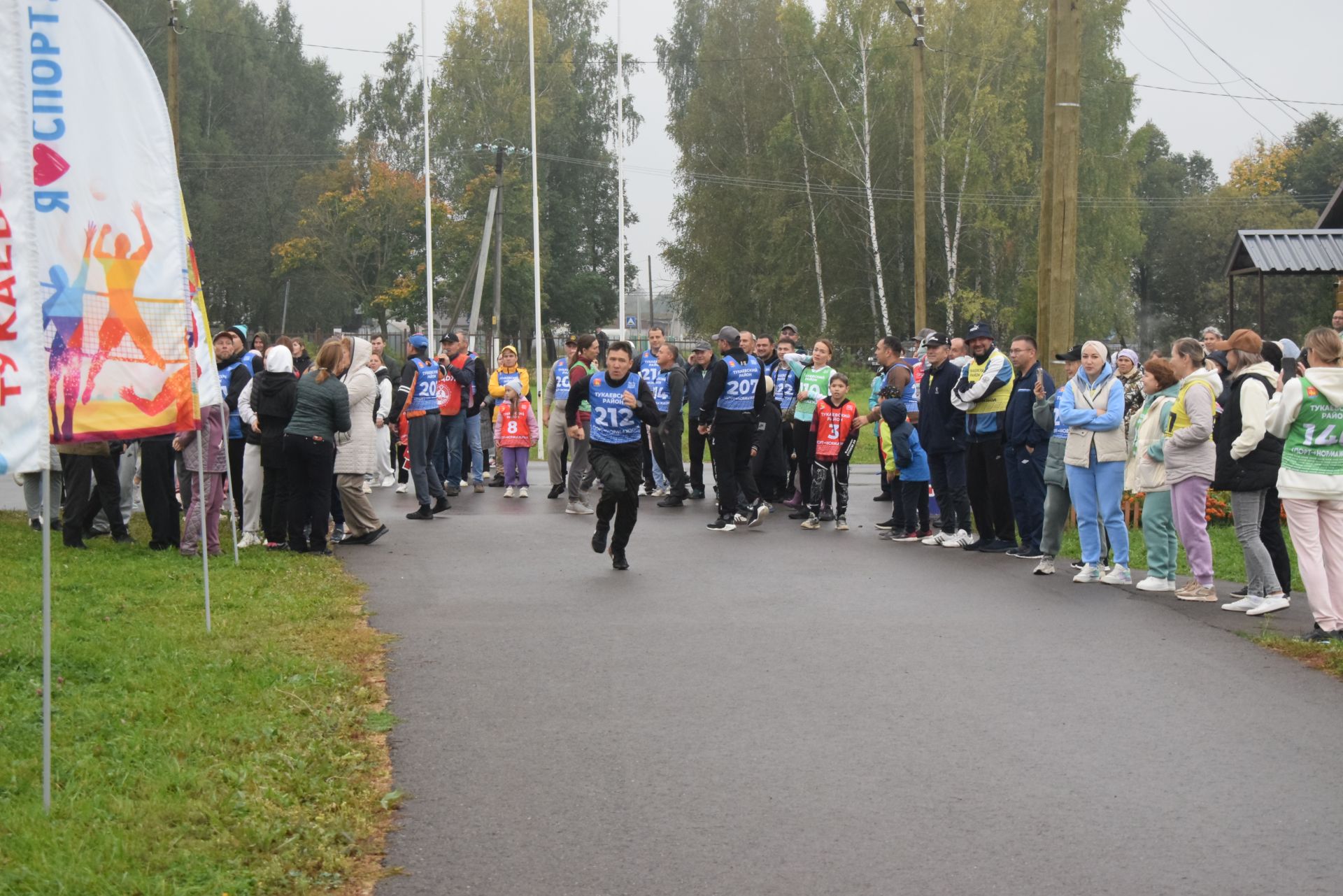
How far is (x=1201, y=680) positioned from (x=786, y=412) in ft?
31.3

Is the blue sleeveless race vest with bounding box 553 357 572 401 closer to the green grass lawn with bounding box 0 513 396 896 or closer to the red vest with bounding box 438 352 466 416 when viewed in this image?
the red vest with bounding box 438 352 466 416

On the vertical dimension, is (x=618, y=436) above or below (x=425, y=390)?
below

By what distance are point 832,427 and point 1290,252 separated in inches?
495

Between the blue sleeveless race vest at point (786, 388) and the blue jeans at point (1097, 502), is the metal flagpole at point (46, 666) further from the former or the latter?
the blue sleeveless race vest at point (786, 388)

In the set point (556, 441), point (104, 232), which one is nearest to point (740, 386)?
point (556, 441)

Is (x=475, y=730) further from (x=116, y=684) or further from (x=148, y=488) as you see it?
(x=148, y=488)

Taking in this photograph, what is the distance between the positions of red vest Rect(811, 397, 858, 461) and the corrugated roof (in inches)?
452

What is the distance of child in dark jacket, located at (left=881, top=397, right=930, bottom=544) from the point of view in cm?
1452

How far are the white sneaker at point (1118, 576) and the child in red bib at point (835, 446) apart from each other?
3861mm

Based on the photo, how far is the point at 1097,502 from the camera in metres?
11.6

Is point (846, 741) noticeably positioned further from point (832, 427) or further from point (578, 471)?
point (578, 471)

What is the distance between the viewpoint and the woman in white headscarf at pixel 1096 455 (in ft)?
37.3

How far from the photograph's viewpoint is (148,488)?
12.9m

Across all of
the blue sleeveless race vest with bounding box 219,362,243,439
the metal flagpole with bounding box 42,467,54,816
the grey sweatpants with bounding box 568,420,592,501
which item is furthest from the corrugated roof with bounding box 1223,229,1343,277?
the metal flagpole with bounding box 42,467,54,816
